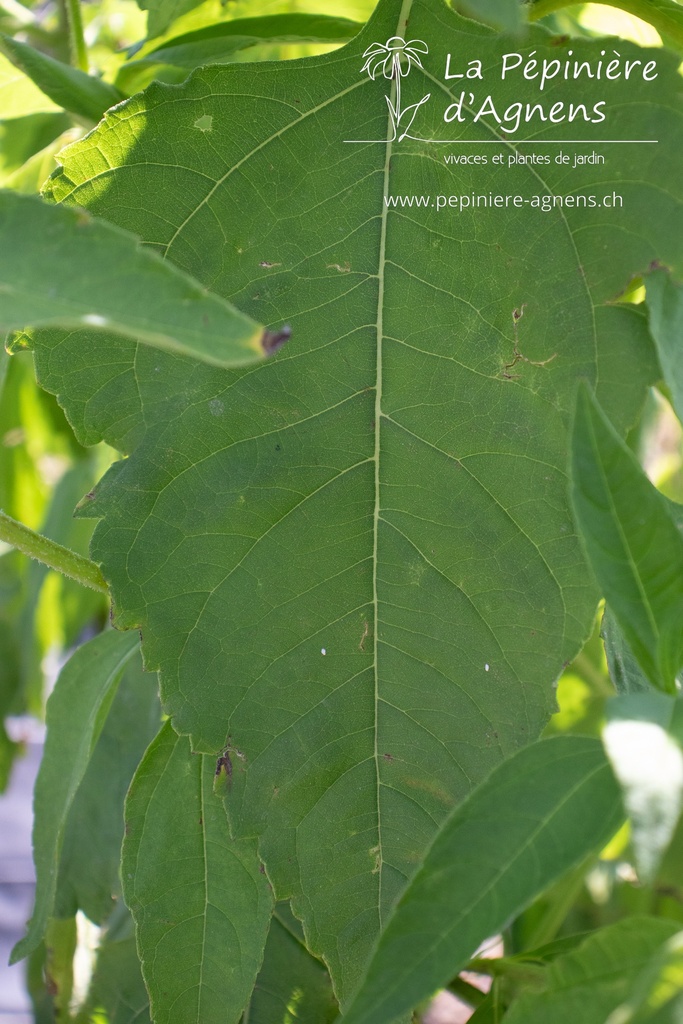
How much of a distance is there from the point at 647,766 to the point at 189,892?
370mm

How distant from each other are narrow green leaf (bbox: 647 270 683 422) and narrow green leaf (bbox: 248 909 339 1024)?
0.42 meters

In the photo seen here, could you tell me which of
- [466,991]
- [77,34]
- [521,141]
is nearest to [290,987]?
[466,991]

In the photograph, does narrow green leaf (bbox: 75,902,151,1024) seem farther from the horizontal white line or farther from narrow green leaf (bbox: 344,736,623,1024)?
the horizontal white line

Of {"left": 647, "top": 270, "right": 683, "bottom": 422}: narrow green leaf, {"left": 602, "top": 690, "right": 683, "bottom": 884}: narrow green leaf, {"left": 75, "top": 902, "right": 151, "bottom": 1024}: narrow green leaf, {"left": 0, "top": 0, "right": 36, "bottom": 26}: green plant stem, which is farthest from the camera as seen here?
{"left": 0, "top": 0, "right": 36, "bottom": 26}: green plant stem

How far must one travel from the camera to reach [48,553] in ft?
1.67

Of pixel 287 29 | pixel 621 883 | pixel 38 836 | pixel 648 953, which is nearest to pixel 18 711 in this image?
pixel 38 836

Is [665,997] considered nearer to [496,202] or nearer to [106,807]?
[496,202]

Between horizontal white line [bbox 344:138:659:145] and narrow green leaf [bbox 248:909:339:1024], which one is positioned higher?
horizontal white line [bbox 344:138:659:145]

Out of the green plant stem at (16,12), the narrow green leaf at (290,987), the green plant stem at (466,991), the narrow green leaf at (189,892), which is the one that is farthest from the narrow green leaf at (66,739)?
the green plant stem at (16,12)

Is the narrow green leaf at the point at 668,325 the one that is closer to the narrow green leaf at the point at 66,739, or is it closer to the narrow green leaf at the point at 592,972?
the narrow green leaf at the point at 592,972

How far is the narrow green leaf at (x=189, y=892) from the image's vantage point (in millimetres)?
528

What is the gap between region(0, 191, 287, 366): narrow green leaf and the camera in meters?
0.26

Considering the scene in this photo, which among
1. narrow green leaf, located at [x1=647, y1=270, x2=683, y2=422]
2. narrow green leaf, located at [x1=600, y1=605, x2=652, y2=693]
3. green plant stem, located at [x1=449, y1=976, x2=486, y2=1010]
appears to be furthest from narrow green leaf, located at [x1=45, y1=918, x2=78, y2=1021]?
narrow green leaf, located at [x1=647, y1=270, x2=683, y2=422]

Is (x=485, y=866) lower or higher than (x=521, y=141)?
lower
